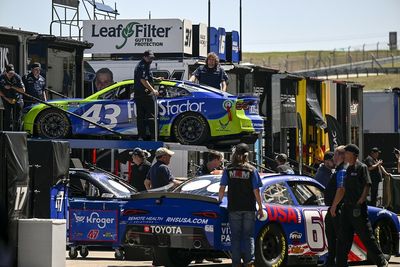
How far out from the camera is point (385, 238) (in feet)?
44.8

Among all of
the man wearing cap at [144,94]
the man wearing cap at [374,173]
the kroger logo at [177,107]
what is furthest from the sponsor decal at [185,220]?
the man wearing cap at [374,173]

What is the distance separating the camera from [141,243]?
1176 centimetres

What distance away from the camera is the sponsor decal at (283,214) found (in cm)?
1180

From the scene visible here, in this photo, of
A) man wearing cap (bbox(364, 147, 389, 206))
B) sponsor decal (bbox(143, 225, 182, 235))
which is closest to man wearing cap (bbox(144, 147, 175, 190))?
sponsor decal (bbox(143, 225, 182, 235))

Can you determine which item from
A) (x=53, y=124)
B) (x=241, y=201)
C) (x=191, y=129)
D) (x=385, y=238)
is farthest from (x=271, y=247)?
(x=53, y=124)

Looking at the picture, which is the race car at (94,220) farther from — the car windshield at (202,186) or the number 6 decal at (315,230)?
the number 6 decal at (315,230)

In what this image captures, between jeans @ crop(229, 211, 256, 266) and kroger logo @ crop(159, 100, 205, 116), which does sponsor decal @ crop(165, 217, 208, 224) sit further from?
kroger logo @ crop(159, 100, 205, 116)

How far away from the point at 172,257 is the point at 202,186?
961 millimetres

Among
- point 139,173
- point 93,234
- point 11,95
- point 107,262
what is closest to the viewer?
point 107,262

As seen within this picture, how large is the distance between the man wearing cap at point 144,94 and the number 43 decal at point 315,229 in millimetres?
5634

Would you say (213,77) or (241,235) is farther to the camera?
(213,77)

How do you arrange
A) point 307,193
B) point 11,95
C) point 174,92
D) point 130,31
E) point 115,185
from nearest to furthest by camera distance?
point 307,193, point 115,185, point 11,95, point 174,92, point 130,31

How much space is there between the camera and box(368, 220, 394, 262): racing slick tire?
13.5 m

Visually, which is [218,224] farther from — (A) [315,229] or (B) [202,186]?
(A) [315,229]
